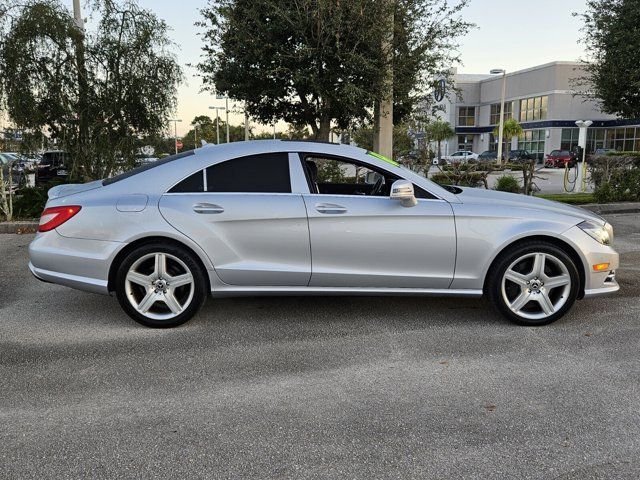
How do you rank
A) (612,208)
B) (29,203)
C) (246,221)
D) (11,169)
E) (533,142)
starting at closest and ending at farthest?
(246,221), (11,169), (29,203), (612,208), (533,142)

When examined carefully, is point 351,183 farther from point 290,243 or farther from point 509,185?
point 509,185

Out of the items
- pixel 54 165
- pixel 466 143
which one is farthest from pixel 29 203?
pixel 466 143

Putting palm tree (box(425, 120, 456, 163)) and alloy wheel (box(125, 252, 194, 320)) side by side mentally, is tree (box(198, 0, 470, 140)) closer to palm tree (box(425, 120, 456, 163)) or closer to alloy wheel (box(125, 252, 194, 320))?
alloy wheel (box(125, 252, 194, 320))

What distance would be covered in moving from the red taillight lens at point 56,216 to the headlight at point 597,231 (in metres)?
4.18

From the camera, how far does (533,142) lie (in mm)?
59031

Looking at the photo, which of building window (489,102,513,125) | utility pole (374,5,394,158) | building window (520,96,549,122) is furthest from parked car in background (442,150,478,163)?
building window (489,102,513,125)

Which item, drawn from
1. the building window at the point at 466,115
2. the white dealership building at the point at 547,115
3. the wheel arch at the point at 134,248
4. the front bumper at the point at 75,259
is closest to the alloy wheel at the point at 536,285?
the wheel arch at the point at 134,248

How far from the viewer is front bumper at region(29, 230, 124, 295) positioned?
4555mm

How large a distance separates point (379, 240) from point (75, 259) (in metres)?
2.48

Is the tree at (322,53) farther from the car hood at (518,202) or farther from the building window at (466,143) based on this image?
the building window at (466,143)

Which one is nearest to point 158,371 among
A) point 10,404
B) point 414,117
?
point 10,404

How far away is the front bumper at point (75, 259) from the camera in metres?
4.55

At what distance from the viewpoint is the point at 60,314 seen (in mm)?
5176

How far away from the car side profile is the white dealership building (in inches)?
1800
